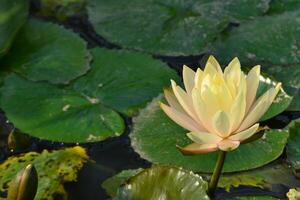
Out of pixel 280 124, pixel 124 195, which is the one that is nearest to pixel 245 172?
pixel 280 124

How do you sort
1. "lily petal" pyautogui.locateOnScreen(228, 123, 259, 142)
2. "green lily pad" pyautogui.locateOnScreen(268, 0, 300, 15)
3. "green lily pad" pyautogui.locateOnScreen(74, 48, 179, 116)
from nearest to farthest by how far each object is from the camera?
"lily petal" pyautogui.locateOnScreen(228, 123, 259, 142), "green lily pad" pyautogui.locateOnScreen(74, 48, 179, 116), "green lily pad" pyautogui.locateOnScreen(268, 0, 300, 15)

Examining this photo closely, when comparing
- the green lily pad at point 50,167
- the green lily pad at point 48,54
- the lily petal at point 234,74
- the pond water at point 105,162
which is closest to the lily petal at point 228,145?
the lily petal at point 234,74

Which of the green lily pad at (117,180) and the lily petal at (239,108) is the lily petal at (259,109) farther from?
the green lily pad at (117,180)

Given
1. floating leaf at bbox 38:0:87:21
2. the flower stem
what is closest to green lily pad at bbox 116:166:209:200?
the flower stem

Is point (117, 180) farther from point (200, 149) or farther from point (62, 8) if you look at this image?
point (62, 8)

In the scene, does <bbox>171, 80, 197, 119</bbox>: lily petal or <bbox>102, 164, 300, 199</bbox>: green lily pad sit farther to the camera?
<bbox>102, 164, 300, 199</bbox>: green lily pad

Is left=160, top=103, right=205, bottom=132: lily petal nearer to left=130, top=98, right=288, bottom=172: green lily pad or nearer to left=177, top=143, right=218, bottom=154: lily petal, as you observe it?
left=177, top=143, right=218, bottom=154: lily petal

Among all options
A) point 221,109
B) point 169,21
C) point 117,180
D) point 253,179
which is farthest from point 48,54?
point 221,109
